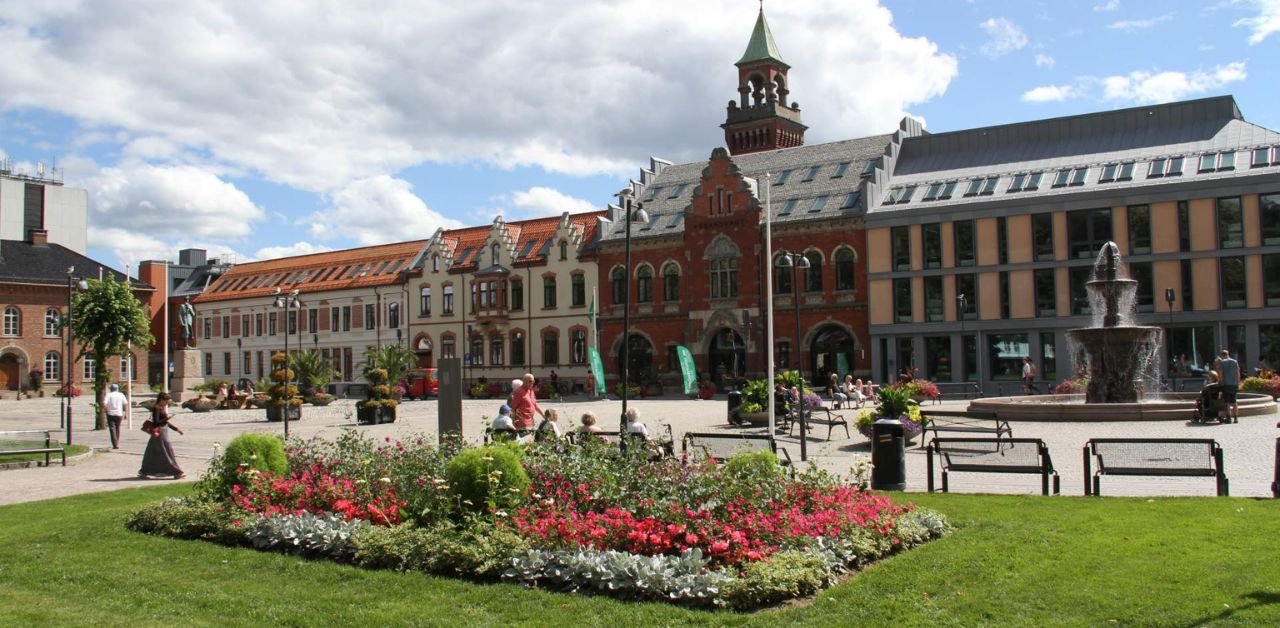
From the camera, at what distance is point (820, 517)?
1002 centimetres

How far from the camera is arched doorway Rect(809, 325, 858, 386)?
5294 cm

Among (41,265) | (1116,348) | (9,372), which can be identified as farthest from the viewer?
(41,265)

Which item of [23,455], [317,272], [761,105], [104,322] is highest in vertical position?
[761,105]

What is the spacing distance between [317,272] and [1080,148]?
175 ft

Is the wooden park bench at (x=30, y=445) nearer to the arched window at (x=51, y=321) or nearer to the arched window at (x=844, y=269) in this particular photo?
the arched window at (x=844, y=269)

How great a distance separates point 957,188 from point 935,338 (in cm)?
766

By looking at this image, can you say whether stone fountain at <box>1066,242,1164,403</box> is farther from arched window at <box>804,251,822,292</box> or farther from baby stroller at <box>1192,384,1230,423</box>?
arched window at <box>804,251,822,292</box>

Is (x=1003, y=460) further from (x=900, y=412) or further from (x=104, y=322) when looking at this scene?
(x=104, y=322)

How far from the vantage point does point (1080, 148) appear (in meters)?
51.0

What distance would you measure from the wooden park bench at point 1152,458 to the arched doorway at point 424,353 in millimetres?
58294

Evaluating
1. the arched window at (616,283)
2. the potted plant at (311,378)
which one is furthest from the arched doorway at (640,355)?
the potted plant at (311,378)

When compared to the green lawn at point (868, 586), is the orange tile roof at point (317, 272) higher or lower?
higher

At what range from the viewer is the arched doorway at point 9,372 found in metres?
68.6

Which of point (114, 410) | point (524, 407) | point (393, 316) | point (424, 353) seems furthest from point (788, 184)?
point (524, 407)
